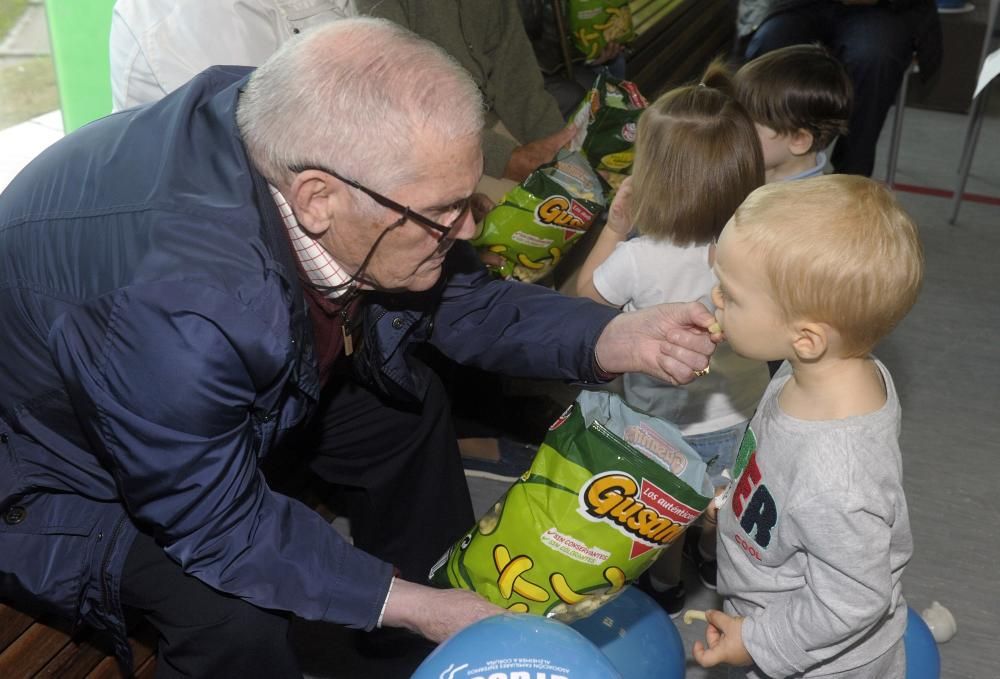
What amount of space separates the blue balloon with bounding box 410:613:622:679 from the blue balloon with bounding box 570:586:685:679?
0.33 metres

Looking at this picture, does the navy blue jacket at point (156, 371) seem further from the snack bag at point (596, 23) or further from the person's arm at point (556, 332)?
the snack bag at point (596, 23)

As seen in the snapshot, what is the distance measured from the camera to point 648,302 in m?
1.94

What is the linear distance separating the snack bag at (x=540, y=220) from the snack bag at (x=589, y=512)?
995mm

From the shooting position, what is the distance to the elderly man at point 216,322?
4.25 feet

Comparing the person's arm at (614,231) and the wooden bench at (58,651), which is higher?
the person's arm at (614,231)

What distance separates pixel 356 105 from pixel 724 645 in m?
0.95

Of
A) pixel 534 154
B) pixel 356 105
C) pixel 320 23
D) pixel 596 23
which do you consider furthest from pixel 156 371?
pixel 596 23

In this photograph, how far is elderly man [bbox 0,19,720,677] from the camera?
4.25ft

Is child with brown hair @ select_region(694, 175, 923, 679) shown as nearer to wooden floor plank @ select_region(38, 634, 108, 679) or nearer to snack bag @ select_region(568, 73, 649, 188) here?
wooden floor plank @ select_region(38, 634, 108, 679)

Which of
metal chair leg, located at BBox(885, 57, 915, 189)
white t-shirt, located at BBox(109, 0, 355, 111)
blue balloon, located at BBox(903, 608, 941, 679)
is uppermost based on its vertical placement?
white t-shirt, located at BBox(109, 0, 355, 111)

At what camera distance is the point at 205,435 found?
4.33ft

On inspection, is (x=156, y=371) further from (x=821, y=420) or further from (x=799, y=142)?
(x=799, y=142)

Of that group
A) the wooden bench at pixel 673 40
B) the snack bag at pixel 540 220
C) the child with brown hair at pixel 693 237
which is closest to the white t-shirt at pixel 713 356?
the child with brown hair at pixel 693 237

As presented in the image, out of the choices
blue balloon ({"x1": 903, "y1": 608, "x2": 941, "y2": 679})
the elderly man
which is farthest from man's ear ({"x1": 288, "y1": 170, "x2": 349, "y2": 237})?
blue balloon ({"x1": 903, "y1": 608, "x2": 941, "y2": 679})
